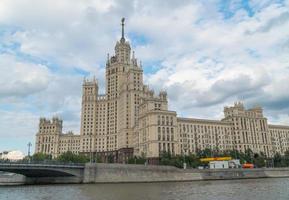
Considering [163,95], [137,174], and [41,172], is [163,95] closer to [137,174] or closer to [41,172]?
[137,174]

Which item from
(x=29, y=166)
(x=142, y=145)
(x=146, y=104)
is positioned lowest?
(x=29, y=166)

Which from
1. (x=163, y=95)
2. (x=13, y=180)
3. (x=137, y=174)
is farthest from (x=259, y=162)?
(x=13, y=180)

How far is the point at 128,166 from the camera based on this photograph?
97.8 m

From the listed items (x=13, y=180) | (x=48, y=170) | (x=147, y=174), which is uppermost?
(x=48, y=170)

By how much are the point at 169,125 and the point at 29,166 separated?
316 feet

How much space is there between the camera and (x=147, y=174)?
324 feet

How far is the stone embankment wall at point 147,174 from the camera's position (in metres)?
93.1

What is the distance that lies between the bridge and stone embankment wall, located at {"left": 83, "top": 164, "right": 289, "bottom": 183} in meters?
4.11

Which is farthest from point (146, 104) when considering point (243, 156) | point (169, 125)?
point (243, 156)

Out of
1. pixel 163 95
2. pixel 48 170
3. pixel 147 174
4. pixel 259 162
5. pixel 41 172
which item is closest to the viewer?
pixel 48 170

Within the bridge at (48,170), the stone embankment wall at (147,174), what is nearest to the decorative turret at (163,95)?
the stone embankment wall at (147,174)

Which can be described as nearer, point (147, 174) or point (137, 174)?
point (137, 174)

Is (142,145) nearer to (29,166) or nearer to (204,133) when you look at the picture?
(204,133)

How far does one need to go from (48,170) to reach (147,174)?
29.2 m
